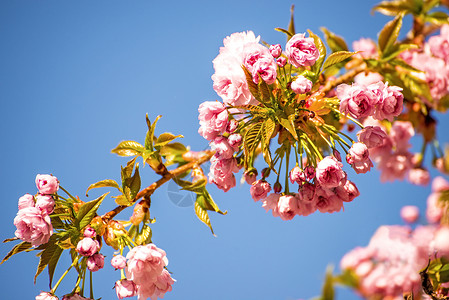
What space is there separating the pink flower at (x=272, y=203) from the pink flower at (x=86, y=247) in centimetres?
49

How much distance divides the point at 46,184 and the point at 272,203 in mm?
635

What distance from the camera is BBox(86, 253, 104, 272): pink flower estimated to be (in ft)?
3.71

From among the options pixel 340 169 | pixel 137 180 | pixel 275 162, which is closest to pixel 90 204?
pixel 137 180

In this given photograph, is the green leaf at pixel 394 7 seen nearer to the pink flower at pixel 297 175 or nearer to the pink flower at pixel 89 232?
the pink flower at pixel 297 175

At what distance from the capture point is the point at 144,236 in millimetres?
1212

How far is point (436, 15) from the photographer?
1576mm

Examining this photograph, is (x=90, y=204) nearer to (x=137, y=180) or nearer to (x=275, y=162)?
(x=137, y=180)

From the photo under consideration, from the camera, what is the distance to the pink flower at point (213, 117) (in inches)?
43.8

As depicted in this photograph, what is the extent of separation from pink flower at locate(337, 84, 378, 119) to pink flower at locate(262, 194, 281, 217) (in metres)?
0.33

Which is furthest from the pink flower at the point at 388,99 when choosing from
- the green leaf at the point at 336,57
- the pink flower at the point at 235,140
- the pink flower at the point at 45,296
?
the pink flower at the point at 45,296

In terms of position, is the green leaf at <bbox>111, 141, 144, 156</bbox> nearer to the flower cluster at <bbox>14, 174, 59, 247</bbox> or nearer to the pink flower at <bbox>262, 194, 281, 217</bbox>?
the flower cluster at <bbox>14, 174, 59, 247</bbox>

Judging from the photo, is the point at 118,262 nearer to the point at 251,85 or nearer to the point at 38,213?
the point at 38,213

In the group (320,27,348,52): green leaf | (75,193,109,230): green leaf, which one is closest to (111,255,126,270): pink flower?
(75,193,109,230): green leaf

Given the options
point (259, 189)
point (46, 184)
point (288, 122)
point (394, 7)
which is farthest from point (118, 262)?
point (394, 7)
